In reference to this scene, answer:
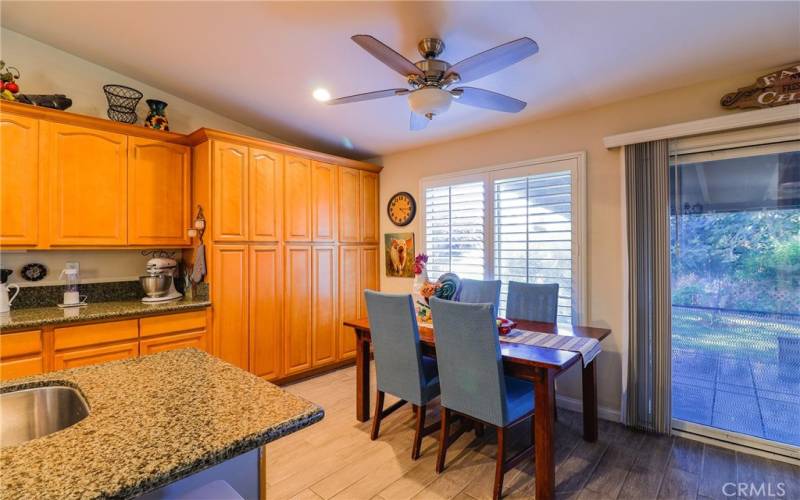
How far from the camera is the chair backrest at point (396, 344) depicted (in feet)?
7.54

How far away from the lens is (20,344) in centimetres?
232

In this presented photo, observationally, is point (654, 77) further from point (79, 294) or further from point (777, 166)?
point (79, 294)

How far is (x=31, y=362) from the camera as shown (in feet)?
7.76

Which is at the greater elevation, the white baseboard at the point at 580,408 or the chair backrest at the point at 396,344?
the chair backrest at the point at 396,344

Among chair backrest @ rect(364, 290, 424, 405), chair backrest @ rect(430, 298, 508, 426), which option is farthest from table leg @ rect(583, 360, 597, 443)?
chair backrest @ rect(364, 290, 424, 405)

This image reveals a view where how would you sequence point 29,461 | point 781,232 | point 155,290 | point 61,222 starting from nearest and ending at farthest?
point 29,461, point 781,232, point 61,222, point 155,290

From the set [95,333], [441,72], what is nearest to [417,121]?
[441,72]

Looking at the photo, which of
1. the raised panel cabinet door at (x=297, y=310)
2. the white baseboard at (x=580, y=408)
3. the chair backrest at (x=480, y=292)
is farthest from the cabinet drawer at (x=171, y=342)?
the white baseboard at (x=580, y=408)

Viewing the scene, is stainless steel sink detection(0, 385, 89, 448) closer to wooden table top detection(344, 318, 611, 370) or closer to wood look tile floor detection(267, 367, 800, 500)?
wood look tile floor detection(267, 367, 800, 500)

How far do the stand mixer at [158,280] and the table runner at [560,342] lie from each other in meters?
2.88

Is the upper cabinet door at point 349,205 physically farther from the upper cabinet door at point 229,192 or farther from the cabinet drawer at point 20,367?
the cabinet drawer at point 20,367

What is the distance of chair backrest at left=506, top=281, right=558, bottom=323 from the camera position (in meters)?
2.87

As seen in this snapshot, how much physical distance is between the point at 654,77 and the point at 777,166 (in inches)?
37.1

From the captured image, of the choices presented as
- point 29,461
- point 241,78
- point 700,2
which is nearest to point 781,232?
point 700,2
